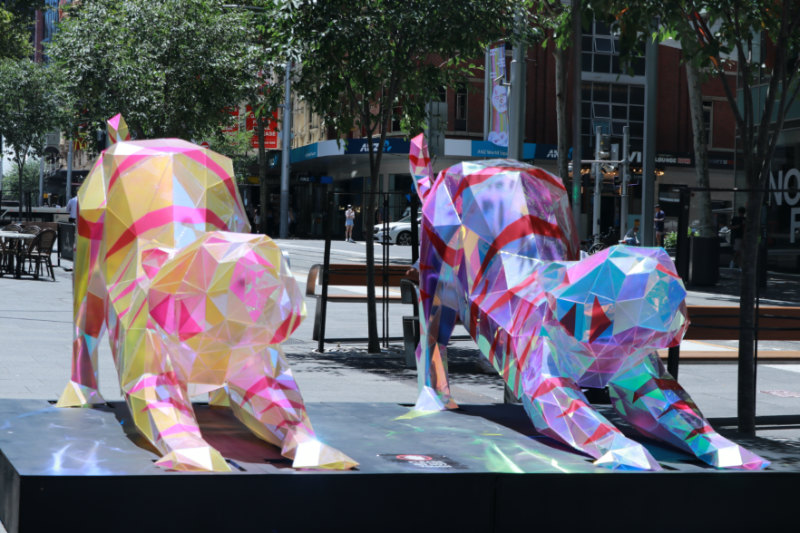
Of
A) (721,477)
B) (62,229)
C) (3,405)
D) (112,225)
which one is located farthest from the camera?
(62,229)

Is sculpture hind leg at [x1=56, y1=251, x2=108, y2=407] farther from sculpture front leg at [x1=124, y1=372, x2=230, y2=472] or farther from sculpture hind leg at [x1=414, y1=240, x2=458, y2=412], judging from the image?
sculpture hind leg at [x1=414, y1=240, x2=458, y2=412]

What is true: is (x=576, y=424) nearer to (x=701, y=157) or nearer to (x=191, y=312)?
(x=191, y=312)

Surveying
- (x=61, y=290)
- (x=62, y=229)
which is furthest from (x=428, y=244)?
(x=62, y=229)

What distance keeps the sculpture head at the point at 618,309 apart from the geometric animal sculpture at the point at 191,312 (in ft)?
4.28

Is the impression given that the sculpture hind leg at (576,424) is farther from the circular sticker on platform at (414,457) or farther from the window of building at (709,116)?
the window of building at (709,116)

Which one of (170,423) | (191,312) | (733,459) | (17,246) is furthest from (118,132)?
(17,246)

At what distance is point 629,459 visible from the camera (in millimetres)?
5113

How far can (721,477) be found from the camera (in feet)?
16.9

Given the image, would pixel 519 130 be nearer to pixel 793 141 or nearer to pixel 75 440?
pixel 75 440

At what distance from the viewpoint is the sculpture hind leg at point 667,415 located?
5.36m

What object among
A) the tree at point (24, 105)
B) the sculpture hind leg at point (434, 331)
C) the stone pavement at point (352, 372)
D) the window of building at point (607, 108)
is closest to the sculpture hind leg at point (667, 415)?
the stone pavement at point (352, 372)

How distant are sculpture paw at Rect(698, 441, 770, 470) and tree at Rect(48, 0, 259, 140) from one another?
16.5 m

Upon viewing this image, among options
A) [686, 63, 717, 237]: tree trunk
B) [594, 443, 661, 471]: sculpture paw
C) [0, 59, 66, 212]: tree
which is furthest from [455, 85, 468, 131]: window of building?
[594, 443, 661, 471]: sculpture paw

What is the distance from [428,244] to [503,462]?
1.88 m
